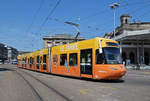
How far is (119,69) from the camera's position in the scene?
10.4 metres

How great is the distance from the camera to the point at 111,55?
10.7 m

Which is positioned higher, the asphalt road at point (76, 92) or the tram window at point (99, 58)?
the tram window at point (99, 58)

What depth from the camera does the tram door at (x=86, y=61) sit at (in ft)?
37.6

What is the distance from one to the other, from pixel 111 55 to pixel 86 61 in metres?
1.94

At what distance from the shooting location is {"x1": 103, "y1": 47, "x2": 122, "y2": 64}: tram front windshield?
1052 cm

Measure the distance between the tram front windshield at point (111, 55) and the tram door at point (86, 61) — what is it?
4.12 ft

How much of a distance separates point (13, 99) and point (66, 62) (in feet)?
26.2

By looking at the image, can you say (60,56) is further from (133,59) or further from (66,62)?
(133,59)

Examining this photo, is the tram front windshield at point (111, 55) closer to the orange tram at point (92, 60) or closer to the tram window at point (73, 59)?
the orange tram at point (92, 60)

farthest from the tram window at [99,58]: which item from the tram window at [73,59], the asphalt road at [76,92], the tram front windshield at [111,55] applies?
the tram window at [73,59]

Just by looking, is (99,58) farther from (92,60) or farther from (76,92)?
(76,92)

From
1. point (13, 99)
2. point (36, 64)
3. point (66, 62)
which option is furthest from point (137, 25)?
point (13, 99)

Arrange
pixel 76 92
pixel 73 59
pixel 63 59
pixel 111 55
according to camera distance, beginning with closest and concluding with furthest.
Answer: pixel 76 92, pixel 111 55, pixel 73 59, pixel 63 59

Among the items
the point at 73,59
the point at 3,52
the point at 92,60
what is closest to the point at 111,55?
the point at 92,60
